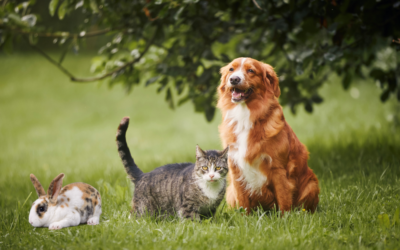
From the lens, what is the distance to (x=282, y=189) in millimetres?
2834

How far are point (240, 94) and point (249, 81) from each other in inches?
4.7

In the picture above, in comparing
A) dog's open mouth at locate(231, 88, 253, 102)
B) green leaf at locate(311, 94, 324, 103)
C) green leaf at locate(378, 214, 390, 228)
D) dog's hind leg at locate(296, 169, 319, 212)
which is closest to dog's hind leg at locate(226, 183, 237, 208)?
dog's hind leg at locate(296, 169, 319, 212)

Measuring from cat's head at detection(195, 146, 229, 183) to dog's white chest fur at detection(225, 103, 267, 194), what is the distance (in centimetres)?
10

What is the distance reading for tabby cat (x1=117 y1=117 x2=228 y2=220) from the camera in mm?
2918

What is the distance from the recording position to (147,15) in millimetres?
3844

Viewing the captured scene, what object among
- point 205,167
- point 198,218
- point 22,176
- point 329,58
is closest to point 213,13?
point 329,58

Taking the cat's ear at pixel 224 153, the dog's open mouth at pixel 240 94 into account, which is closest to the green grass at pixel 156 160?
the cat's ear at pixel 224 153

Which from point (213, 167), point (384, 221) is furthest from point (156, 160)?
point (384, 221)

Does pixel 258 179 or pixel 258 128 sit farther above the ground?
pixel 258 128

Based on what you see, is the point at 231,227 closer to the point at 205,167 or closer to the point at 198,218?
the point at 198,218

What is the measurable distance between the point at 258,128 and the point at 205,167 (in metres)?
0.53

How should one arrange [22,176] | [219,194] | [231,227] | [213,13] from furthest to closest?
[22,176] → [213,13] → [219,194] → [231,227]

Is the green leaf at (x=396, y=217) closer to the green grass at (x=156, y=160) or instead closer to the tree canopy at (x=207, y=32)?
the green grass at (x=156, y=160)

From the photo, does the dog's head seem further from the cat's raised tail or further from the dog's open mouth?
the cat's raised tail
